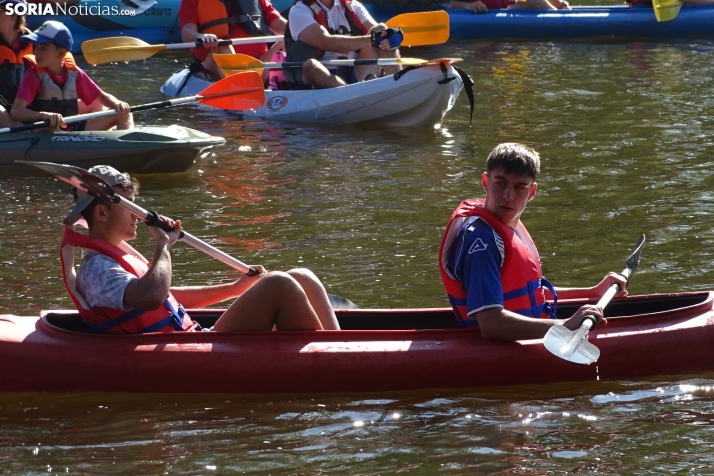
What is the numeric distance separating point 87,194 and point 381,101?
5398 millimetres

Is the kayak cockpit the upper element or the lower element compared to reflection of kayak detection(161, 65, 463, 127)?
lower

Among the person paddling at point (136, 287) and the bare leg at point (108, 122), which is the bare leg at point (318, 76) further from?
the person paddling at point (136, 287)

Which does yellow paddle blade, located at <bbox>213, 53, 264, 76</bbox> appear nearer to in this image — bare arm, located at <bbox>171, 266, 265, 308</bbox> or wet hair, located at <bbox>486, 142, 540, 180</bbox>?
bare arm, located at <bbox>171, 266, 265, 308</bbox>

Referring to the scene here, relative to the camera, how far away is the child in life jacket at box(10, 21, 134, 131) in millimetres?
7367

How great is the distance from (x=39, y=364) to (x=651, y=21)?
36.0ft

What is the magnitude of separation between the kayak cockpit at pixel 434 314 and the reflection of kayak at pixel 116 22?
367 inches

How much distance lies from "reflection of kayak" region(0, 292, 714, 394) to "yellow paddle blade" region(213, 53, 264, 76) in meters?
5.33

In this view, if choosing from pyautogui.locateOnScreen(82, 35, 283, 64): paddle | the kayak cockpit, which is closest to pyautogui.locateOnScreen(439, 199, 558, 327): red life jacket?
the kayak cockpit

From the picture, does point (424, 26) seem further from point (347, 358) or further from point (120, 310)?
point (120, 310)

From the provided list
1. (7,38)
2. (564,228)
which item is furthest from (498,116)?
(7,38)

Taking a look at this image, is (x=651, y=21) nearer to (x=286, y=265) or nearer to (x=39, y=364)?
(x=286, y=265)

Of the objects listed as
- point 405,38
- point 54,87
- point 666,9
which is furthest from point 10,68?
point 666,9

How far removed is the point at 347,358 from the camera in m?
4.15

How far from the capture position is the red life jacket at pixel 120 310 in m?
3.96
